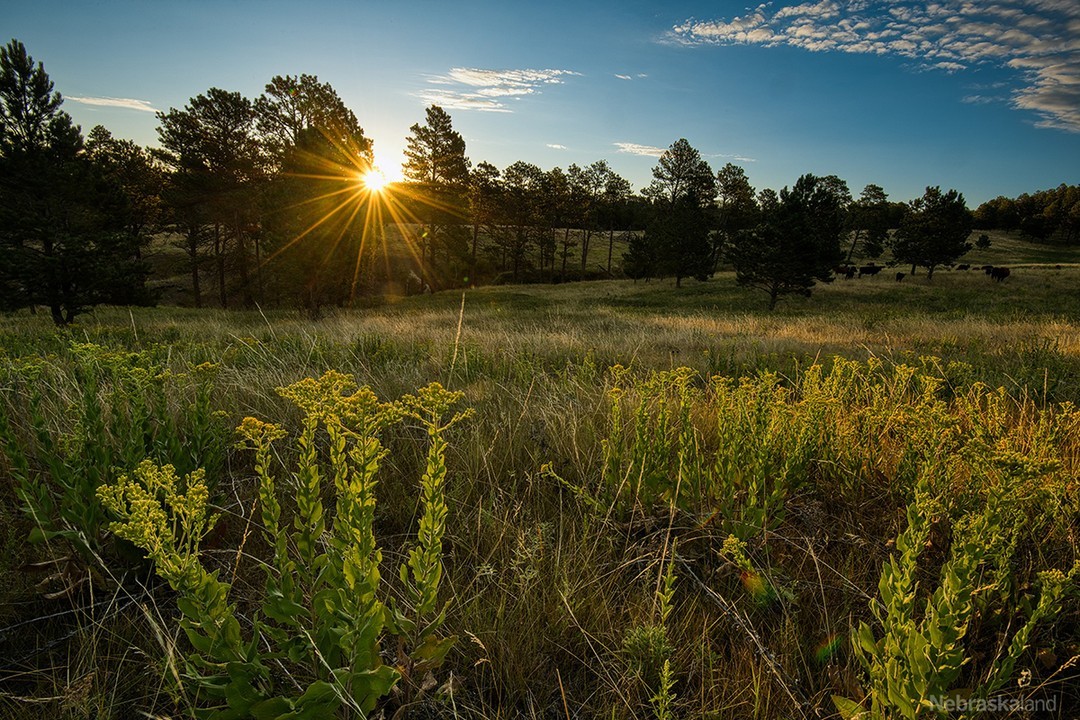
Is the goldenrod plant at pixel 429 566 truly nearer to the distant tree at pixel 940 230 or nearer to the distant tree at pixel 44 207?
the distant tree at pixel 44 207

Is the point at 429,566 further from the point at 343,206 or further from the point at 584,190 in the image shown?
the point at 584,190

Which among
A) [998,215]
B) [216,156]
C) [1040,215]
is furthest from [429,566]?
[998,215]

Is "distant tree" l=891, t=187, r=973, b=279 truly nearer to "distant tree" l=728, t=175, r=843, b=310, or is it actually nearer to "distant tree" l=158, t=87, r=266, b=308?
"distant tree" l=728, t=175, r=843, b=310

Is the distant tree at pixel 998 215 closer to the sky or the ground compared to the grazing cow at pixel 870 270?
closer to the sky

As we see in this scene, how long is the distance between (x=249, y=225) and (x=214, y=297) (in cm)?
1053

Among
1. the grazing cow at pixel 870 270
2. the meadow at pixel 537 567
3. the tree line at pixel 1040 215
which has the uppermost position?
the tree line at pixel 1040 215

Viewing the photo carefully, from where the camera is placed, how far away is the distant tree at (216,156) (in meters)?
28.1

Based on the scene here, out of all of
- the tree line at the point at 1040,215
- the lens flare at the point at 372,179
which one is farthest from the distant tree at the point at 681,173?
the tree line at the point at 1040,215

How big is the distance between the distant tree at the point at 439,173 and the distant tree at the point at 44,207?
26768 mm

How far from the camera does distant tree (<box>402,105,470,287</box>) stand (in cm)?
4119

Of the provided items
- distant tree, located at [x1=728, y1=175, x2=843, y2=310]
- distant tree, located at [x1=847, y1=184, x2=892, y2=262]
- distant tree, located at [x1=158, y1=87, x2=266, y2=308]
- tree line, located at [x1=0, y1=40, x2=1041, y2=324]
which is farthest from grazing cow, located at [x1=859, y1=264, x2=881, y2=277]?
distant tree, located at [x1=158, y1=87, x2=266, y2=308]

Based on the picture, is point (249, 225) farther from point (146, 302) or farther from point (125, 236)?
point (125, 236)

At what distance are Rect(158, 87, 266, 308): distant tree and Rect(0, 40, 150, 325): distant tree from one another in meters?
10.7

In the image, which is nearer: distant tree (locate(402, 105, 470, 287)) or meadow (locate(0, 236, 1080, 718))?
meadow (locate(0, 236, 1080, 718))
